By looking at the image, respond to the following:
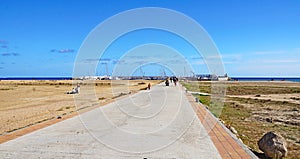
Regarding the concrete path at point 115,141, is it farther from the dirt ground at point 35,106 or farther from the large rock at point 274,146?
the dirt ground at point 35,106

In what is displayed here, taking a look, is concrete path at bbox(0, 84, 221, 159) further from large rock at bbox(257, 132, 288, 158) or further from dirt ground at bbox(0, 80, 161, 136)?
dirt ground at bbox(0, 80, 161, 136)

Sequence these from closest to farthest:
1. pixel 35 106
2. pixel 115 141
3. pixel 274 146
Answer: pixel 274 146, pixel 115 141, pixel 35 106

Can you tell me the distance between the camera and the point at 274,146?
620cm

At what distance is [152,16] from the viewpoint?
37.8ft

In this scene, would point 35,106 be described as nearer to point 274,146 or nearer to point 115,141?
point 115,141

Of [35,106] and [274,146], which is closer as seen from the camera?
[274,146]

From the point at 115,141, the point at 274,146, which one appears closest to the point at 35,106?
the point at 115,141

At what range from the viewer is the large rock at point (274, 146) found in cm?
616

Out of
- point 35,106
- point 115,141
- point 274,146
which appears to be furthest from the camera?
point 35,106

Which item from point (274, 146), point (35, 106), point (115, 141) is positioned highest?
point (274, 146)

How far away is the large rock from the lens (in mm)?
6156

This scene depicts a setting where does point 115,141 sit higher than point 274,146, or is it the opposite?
point 274,146

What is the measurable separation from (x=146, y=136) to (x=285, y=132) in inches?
225

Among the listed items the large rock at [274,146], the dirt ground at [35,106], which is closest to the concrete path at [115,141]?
the large rock at [274,146]
